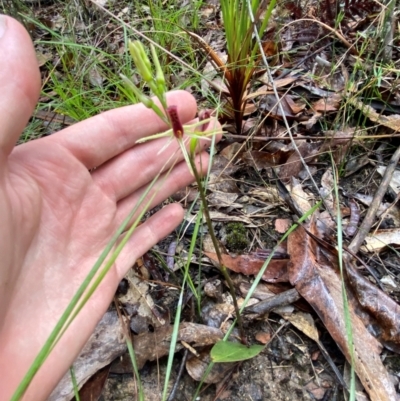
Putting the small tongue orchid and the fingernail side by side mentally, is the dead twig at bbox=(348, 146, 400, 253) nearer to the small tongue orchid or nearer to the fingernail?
the small tongue orchid

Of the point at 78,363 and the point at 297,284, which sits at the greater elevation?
the point at 297,284

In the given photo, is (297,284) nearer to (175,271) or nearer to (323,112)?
(175,271)

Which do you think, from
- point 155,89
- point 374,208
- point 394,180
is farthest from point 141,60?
point 394,180

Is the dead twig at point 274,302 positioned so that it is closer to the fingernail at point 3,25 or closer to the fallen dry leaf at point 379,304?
the fallen dry leaf at point 379,304

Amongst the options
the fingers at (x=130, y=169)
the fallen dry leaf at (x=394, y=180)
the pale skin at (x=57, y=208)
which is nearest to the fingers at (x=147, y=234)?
the pale skin at (x=57, y=208)

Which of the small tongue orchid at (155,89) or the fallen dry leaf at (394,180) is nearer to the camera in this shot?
the small tongue orchid at (155,89)

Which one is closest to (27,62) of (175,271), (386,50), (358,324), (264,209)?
(175,271)

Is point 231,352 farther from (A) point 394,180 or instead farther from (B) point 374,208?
(A) point 394,180
